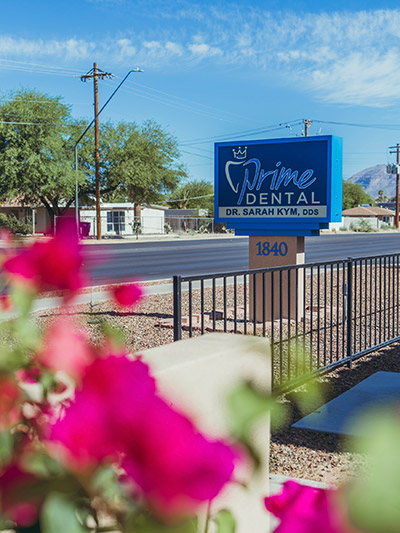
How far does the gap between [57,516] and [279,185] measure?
10.3 meters

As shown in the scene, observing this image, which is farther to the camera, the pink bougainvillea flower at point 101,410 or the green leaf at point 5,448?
the green leaf at point 5,448

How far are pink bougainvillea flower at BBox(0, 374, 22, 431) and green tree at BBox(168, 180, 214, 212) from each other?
325 feet

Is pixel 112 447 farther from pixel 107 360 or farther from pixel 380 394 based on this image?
pixel 380 394

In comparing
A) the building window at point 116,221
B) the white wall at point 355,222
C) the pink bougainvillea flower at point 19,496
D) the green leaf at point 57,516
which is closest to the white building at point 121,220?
the building window at point 116,221

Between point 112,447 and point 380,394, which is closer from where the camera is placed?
point 112,447

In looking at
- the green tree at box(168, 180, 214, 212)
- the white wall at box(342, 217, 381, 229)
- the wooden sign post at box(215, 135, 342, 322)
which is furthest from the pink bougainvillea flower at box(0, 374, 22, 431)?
the green tree at box(168, 180, 214, 212)

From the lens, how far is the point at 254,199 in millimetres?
11039

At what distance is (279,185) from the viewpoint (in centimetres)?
A: 1083

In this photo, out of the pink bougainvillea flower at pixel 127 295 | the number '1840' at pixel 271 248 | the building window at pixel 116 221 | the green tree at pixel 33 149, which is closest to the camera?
the pink bougainvillea flower at pixel 127 295

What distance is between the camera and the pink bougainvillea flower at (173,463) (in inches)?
26.7

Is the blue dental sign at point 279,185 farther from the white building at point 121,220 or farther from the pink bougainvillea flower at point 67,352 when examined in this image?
the white building at point 121,220

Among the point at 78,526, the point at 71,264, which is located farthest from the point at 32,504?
the point at 71,264

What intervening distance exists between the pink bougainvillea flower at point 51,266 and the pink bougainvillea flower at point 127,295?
0.55 feet

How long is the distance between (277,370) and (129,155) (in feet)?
160
